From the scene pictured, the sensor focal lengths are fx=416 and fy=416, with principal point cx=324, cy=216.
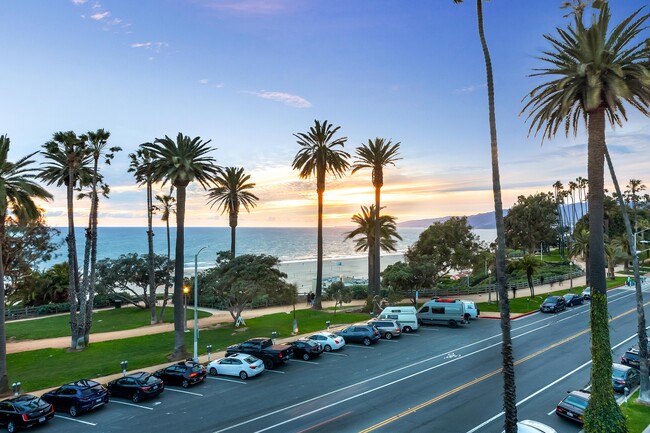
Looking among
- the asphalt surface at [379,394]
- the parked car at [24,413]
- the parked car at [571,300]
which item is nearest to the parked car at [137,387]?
the asphalt surface at [379,394]

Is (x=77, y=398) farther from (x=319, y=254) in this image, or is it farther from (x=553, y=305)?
(x=553, y=305)

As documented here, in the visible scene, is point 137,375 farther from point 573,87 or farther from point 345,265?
point 345,265

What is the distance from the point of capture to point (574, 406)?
60.0 ft

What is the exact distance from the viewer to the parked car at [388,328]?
36.8m

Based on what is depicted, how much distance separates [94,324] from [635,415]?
168 feet

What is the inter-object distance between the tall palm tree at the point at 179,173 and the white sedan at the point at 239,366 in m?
5.58

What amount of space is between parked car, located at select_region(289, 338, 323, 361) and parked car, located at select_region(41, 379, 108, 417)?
13.0 metres

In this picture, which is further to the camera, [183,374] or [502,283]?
[183,374]

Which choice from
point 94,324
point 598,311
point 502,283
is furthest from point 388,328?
point 94,324

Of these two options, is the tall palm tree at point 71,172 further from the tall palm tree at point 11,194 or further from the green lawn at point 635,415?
the green lawn at point 635,415

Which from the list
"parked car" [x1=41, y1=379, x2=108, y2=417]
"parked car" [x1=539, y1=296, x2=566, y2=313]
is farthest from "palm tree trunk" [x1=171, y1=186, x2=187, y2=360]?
"parked car" [x1=539, y1=296, x2=566, y2=313]

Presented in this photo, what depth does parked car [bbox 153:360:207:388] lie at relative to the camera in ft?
83.0

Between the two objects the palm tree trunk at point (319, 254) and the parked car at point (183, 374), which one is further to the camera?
the palm tree trunk at point (319, 254)

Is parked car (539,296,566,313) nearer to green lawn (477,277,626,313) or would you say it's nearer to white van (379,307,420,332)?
green lawn (477,277,626,313)
